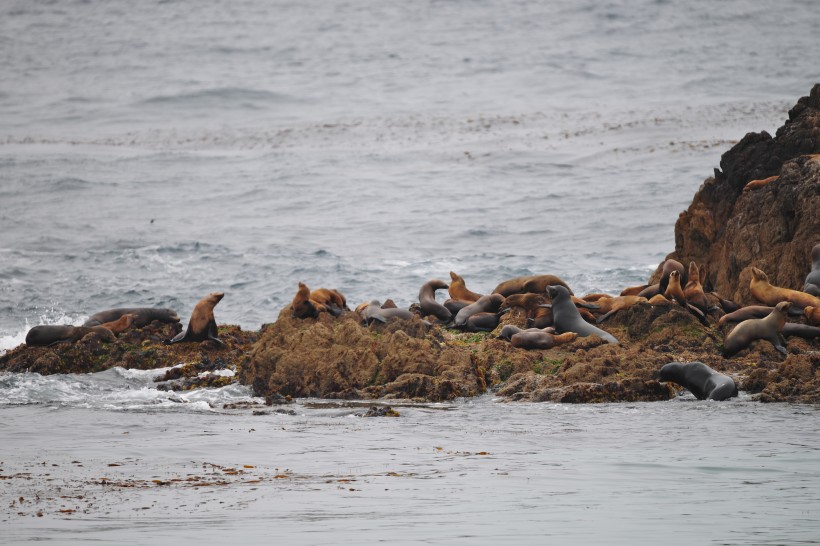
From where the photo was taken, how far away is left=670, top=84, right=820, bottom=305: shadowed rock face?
53.1 feet

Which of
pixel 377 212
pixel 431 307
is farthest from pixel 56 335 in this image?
pixel 377 212

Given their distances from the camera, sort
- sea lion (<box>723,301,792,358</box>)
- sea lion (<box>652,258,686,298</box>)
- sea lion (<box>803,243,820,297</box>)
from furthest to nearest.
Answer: sea lion (<box>652,258,686,298</box>), sea lion (<box>803,243,820,297</box>), sea lion (<box>723,301,792,358</box>)

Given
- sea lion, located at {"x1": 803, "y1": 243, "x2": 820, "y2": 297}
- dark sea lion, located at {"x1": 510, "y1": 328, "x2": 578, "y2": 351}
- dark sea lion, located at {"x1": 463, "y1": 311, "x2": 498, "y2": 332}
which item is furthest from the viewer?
dark sea lion, located at {"x1": 463, "y1": 311, "x2": 498, "y2": 332}

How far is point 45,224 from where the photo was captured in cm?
3447

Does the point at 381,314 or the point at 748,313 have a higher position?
the point at 748,313

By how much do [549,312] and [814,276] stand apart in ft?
11.4

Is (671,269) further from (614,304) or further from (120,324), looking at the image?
(120,324)

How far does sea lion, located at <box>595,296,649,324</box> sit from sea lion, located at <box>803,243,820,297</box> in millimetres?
2077

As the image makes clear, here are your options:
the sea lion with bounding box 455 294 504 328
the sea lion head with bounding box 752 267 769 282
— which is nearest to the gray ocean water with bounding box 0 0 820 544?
the sea lion head with bounding box 752 267 769 282

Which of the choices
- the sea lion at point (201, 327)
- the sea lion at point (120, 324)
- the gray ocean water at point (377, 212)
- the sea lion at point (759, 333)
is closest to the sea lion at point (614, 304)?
the sea lion at point (759, 333)

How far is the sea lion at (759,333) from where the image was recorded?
1433 cm

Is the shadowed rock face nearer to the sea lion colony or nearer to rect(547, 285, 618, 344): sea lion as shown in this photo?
the sea lion colony

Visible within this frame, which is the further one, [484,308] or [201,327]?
[484,308]

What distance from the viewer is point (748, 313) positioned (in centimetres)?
1481
